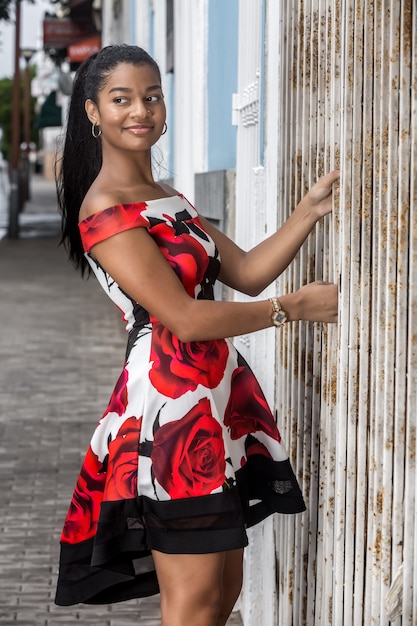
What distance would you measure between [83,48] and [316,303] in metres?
24.1

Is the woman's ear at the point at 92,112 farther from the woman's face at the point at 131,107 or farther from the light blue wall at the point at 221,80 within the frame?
the light blue wall at the point at 221,80

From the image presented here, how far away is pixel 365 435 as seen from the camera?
2.88m

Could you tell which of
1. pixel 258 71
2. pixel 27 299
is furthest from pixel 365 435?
pixel 27 299

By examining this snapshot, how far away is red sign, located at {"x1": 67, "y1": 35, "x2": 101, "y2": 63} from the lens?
25.8m

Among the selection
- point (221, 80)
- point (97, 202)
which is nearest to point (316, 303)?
point (97, 202)

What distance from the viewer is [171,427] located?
3000 millimetres

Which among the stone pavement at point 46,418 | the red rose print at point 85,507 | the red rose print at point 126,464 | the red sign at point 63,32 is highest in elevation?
the red sign at point 63,32

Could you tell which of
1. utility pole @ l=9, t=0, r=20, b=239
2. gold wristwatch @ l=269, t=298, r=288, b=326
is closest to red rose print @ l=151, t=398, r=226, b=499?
gold wristwatch @ l=269, t=298, r=288, b=326

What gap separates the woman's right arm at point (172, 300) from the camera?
114 inches

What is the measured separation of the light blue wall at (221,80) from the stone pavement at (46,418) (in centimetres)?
191

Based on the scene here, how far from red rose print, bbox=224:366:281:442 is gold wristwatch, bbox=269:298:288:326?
0.28m

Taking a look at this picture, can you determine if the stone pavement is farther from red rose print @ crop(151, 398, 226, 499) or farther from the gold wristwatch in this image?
the gold wristwatch

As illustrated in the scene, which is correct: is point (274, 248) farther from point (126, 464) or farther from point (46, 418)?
point (46, 418)

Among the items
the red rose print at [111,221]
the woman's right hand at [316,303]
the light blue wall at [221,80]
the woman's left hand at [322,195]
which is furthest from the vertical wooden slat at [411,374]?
the light blue wall at [221,80]
